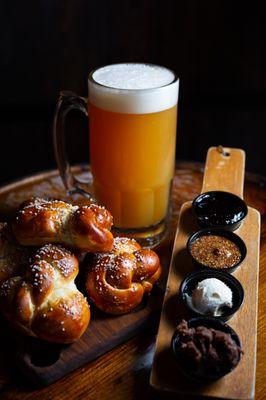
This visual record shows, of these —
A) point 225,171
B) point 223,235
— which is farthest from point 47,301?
point 225,171

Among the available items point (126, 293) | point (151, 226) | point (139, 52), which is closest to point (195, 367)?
point (126, 293)

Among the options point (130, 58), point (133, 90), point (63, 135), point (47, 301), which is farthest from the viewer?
point (130, 58)

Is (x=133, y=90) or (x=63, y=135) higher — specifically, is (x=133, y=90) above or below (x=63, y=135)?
above

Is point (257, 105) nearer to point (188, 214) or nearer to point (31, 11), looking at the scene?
point (31, 11)

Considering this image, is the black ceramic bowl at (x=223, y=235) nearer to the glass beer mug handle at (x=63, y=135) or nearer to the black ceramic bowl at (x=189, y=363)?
the black ceramic bowl at (x=189, y=363)

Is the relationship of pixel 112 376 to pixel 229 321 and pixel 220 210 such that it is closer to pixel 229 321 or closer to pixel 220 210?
pixel 229 321
